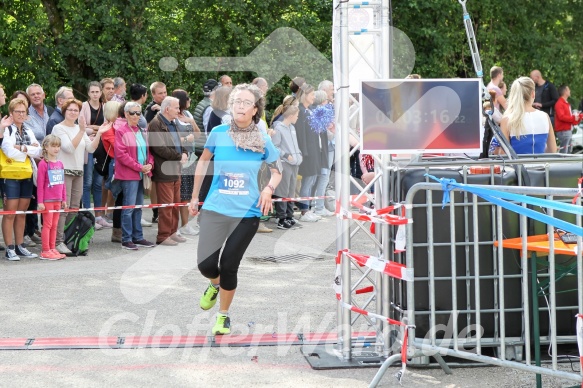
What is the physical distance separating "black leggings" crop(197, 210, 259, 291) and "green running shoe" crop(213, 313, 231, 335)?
234 mm

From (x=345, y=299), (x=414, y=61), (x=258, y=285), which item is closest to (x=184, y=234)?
(x=258, y=285)

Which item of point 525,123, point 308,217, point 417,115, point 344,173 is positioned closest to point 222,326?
point 344,173

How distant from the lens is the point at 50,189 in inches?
447

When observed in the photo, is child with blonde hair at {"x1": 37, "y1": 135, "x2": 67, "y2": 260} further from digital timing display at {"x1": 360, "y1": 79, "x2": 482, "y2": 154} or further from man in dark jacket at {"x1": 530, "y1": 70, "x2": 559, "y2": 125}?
man in dark jacket at {"x1": 530, "y1": 70, "x2": 559, "y2": 125}

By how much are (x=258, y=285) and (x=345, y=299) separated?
296 cm

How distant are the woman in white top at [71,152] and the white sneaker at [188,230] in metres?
1.82

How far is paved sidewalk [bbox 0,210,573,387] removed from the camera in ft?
21.3

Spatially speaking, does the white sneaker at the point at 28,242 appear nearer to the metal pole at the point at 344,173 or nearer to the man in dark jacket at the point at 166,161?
the man in dark jacket at the point at 166,161

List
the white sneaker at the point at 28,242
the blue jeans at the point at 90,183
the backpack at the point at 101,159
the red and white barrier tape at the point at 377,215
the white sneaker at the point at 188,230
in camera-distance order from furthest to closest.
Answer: the white sneaker at the point at 188,230, the blue jeans at the point at 90,183, the backpack at the point at 101,159, the white sneaker at the point at 28,242, the red and white barrier tape at the point at 377,215

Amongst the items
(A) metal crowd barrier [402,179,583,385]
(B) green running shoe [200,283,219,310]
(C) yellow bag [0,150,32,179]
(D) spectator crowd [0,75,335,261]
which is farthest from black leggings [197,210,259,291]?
(C) yellow bag [0,150,32,179]

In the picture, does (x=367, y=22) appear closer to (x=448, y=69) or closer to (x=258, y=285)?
(x=258, y=285)

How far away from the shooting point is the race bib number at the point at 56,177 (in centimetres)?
1127

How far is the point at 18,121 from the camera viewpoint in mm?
11477

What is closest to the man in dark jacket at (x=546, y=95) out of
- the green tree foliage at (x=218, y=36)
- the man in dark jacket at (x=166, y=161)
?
the green tree foliage at (x=218, y=36)
